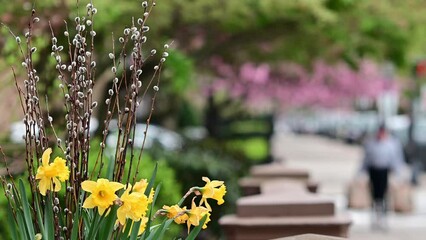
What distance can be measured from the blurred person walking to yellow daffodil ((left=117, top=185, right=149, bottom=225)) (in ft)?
43.4

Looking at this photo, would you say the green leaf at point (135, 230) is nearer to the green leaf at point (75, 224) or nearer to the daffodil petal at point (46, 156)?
the green leaf at point (75, 224)

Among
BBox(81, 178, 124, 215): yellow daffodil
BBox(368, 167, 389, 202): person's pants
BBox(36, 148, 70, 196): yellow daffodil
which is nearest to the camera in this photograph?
BBox(81, 178, 124, 215): yellow daffodil

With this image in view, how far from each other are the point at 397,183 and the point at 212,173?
Result: 727cm

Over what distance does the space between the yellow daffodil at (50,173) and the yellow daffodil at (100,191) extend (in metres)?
0.20

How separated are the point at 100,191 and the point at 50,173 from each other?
10.6 inches

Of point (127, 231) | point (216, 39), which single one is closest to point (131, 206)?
point (127, 231)

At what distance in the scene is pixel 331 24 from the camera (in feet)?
48.0

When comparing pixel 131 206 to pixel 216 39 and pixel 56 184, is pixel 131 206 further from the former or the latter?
pixel 216 39

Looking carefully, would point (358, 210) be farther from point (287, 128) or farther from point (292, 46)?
point (287, 128)

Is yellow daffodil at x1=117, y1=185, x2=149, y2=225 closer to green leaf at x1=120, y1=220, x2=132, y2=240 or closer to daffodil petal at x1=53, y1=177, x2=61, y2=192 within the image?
green leaf at x1=120, y1=220, x2=132, y2=240

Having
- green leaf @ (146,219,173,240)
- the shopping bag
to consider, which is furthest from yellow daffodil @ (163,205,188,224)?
the shopping bag


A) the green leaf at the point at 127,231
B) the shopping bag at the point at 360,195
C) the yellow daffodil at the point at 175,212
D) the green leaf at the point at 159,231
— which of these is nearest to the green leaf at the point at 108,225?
the green leaf at the point at 127,231

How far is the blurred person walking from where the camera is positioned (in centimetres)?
1720

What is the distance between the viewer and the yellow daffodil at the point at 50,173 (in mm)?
4328
